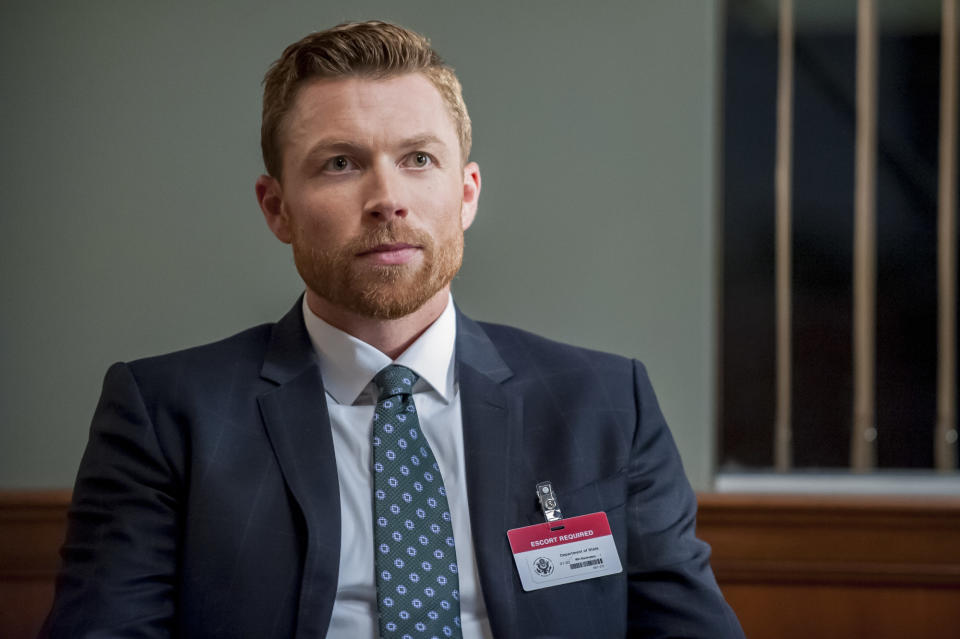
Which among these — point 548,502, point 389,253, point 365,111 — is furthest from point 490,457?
point 365,111

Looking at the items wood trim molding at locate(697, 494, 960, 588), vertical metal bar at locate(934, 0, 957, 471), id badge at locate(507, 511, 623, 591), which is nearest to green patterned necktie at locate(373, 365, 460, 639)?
id badge at locate(507, 511, 623, 591)

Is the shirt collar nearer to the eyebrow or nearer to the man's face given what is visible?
the man's face

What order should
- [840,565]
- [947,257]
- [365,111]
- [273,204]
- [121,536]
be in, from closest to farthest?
[121,536]
[365,111]
[273,204]
[840,565]
[947,257]

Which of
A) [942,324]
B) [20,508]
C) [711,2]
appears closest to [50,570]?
[20,508]

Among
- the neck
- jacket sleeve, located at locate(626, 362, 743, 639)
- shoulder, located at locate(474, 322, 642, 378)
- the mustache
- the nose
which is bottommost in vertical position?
jacket sleeve, located at locate(626, 362, 743, 639)

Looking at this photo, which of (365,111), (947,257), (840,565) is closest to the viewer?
(365,111)

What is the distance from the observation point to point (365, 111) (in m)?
1.46

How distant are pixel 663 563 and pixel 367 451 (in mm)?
499

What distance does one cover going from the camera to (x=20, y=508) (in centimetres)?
223

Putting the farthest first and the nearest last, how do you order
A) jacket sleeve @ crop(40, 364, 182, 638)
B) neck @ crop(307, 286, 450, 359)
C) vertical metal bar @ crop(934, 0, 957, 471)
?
1. vertical metal bar @ crop(934, 0, 957, 471)
2. neck @ crop(307, 286, 450, 359)
3. jacket sleeve @ crop(40, 364, 182, 638)

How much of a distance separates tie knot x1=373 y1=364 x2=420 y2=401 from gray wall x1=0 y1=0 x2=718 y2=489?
0.80 m

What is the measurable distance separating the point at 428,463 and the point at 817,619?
1250 mm

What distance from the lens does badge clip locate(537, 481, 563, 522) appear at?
57.1 inches

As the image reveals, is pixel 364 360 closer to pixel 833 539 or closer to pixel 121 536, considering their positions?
pixel 121 536
